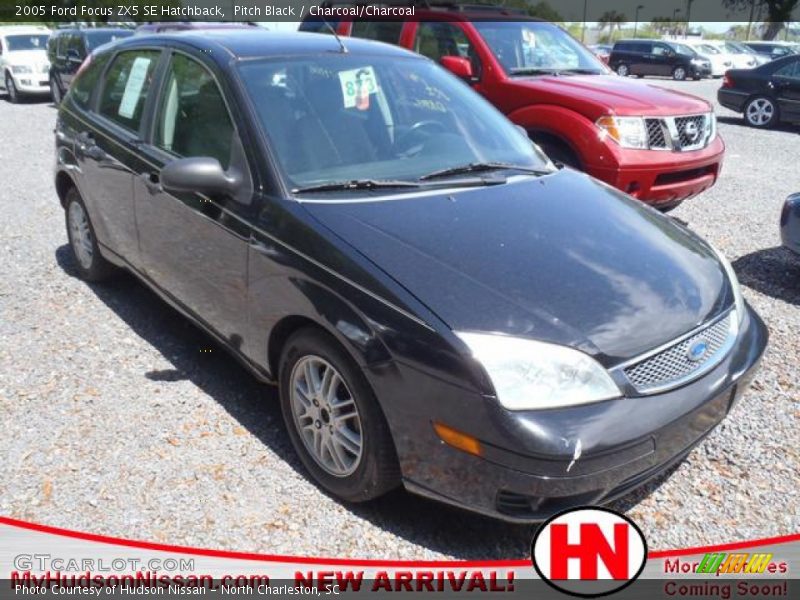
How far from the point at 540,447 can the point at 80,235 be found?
3.94 metres

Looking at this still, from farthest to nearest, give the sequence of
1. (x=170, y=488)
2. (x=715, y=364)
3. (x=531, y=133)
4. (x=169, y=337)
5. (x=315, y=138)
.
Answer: (x=531, y=133) → (x=169, y=337) → (x=315, y=138) → (x=170, y=488) → (x=715, y=364)

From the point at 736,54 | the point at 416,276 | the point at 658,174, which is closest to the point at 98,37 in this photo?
the point at 658,174

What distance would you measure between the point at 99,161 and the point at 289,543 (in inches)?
109

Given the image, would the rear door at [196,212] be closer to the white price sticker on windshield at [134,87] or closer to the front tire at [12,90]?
the white price sticker on windshield at [134,87]

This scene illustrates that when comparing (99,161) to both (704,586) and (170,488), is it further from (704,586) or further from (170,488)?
(704,586)

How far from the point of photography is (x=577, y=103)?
6027 millimetres

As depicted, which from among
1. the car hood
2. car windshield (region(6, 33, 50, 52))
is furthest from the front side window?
car windshield (region(6, 33, 50, 52))

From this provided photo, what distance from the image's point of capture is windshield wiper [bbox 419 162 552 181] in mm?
3357

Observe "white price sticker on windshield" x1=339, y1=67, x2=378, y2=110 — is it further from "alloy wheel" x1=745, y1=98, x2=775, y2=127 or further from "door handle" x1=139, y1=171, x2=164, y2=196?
"alloy wheel" x1=745, y1=98, x2=775, y2=127

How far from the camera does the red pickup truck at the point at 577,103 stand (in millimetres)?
5812

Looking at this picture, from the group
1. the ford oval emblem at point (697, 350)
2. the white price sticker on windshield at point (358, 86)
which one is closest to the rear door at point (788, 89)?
the white price sticker on windshield at point (358, 86)

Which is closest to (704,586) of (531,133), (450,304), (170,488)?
(450,304)

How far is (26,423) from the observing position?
11.5 ft

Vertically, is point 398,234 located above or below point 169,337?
above
